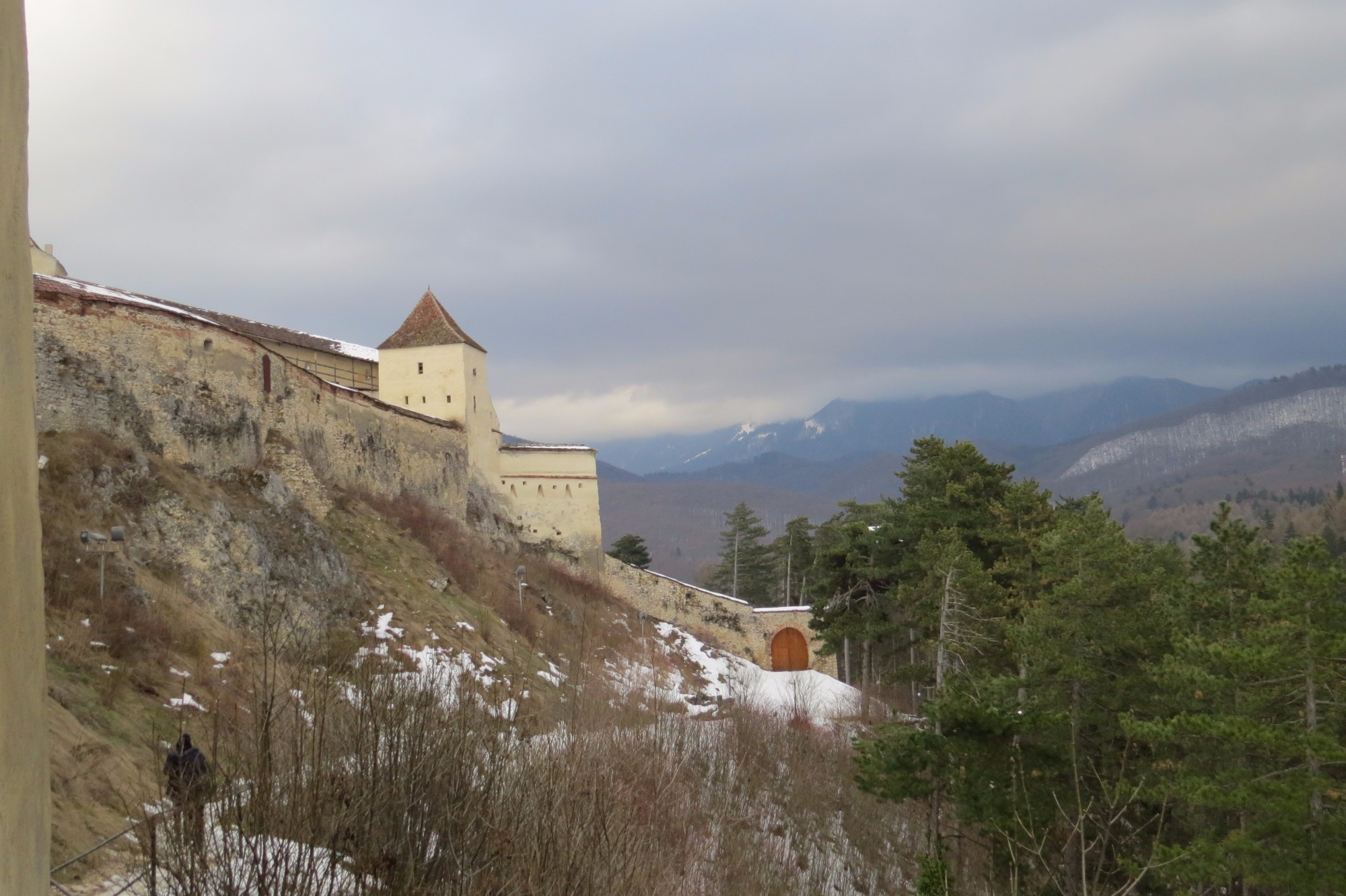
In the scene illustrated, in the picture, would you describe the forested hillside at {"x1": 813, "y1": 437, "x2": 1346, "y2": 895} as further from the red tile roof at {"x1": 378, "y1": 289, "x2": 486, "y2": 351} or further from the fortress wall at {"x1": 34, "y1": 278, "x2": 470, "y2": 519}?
the red tile roof at {"x1": 378, "y1": 289, "x2": 486, "y2": 351}

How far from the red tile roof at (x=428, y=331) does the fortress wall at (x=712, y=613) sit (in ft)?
43.0

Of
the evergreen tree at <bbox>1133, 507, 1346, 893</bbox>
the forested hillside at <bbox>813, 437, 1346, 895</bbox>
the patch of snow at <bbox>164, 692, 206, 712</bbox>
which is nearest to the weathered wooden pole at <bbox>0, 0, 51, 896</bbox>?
the forested hillside at <bbox>813, 437, 1346, 895</bbox>

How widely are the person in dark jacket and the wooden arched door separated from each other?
3947 cm

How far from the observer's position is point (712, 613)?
47.1 meters

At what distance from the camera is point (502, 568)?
35844 mm

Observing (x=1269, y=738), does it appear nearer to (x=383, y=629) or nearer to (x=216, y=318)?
(x=383, y=629)

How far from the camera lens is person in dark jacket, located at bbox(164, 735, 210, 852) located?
669 centimetres

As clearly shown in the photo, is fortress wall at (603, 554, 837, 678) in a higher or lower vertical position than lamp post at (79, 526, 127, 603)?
lower

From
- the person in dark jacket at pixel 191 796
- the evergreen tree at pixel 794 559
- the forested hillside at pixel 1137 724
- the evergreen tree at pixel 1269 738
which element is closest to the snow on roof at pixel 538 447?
the evergreen tree at pixel 794 559

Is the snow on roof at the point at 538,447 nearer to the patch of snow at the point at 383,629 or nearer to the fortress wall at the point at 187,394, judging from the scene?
the fortress wall at the point at 187,394

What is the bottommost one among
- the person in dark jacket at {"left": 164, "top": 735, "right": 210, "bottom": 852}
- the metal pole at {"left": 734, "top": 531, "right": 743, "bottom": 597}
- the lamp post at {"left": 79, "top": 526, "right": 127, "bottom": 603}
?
the metal pole at {"left": 734, "top": 531, "right": 743, "bottom": 597}

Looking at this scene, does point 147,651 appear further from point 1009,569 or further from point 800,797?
point 1009,569

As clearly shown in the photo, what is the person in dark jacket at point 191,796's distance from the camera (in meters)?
6.69

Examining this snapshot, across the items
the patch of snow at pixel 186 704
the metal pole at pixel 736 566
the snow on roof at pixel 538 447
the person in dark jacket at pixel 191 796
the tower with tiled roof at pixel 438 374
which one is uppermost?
the tower with tiled roof at pixel 438 374
